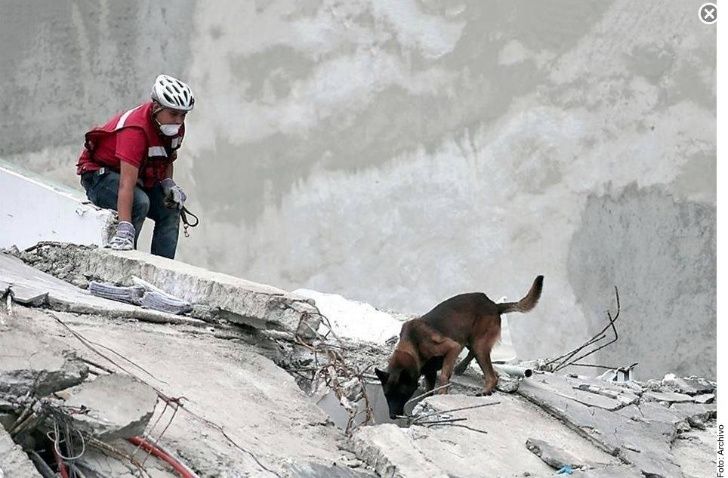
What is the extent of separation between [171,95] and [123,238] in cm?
79

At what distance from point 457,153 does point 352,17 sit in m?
1.71

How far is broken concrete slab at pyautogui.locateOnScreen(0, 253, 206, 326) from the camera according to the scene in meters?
4.54

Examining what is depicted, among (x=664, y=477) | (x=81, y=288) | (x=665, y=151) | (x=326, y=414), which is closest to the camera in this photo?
(x=326, y=414)

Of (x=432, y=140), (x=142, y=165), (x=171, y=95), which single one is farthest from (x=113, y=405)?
(x=432, y=140)

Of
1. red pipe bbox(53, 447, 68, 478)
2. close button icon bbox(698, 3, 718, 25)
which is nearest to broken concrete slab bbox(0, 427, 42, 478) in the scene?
red pipe bbox(53, 447, 68, 478)

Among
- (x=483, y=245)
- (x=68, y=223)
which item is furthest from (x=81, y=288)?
(x=483, y=245)

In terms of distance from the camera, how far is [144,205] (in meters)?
6.29

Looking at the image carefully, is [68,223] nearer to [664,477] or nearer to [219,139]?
[664,477]

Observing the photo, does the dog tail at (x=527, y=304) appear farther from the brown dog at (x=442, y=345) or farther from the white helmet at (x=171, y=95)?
the white helmet at (x=171, y=95)

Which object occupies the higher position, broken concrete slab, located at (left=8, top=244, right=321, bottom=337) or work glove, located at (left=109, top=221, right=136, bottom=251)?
work glove, located at (left=109, top=221, right=136, bottom=251)

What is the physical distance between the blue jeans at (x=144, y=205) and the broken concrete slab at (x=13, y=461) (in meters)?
3.27

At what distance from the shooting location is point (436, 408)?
15.7 ft

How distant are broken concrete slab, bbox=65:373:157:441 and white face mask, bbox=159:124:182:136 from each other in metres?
2.88

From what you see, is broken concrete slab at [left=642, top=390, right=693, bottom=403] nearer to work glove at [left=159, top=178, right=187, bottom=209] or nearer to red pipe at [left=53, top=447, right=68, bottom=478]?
work glove at [left=159, top=178, right=187, bottom=209]
